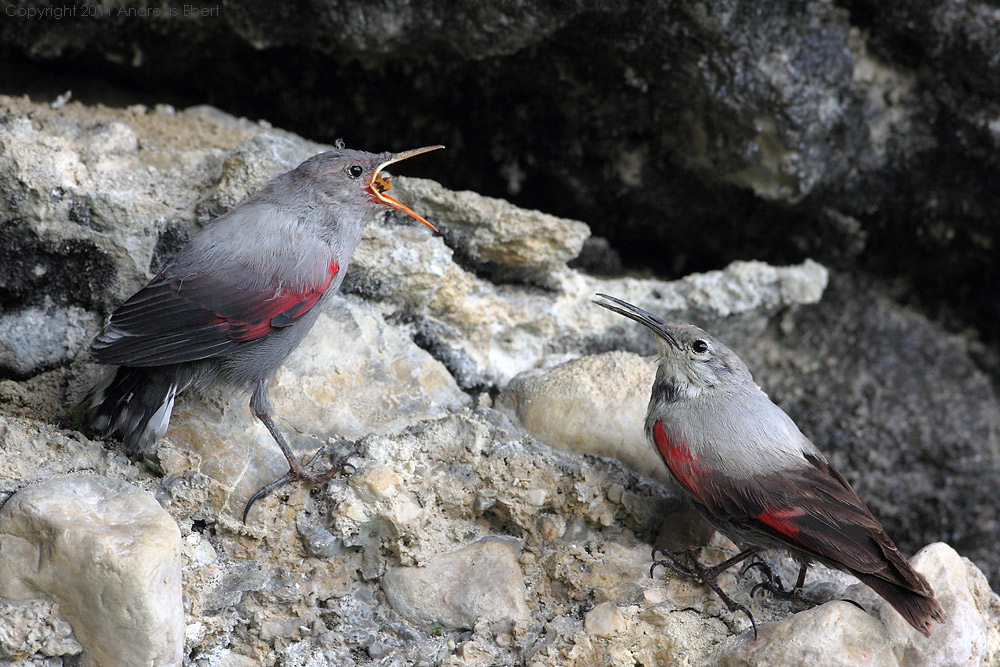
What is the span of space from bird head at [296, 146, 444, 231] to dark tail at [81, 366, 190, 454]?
32.9 inches

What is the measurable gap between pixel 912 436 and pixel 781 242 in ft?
3.89

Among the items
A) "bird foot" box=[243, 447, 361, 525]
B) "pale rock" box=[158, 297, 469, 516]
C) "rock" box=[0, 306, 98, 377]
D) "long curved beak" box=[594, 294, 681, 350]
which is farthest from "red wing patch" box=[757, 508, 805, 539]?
"rock" box=[0, 306, 98, 377]

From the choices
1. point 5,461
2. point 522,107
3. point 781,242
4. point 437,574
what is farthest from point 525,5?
point 5,461

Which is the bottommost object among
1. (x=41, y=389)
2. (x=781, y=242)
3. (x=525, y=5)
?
(x=41, y=389)

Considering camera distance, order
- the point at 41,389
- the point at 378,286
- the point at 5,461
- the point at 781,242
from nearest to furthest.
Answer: the point at 5,461
the point at 41,389
the point at 378,286
the point at 781,242

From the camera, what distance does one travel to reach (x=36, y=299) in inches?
133

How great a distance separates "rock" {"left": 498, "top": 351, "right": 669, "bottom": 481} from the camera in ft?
10.8

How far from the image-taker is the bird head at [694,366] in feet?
10.4

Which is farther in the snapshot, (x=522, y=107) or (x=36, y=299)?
(x=522, y=107)

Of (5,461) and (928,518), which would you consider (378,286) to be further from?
(928,518)

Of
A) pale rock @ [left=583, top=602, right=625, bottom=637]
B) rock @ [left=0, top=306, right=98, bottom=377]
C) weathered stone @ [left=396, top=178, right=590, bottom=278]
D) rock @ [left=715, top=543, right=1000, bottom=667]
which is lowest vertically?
rock @ [left=0, top=306, right=98, bottom=377]

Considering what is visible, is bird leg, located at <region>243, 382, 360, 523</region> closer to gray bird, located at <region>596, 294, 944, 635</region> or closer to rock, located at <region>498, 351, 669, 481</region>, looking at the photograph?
rock, located at <region>498, 351, 669, 481</region>

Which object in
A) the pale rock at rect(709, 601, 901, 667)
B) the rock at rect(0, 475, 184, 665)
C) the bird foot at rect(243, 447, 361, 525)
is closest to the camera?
→ the rock at rect(0, 475, 184, 665)

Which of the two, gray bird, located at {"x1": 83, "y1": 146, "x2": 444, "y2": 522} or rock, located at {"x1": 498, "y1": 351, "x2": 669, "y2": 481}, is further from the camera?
rock, located at {"x1": 498, "y1": 351, "x2": 669, "y2": 481}
